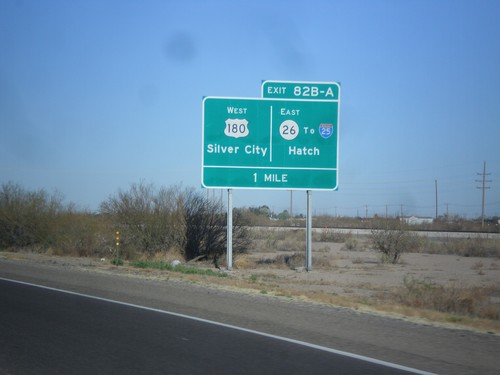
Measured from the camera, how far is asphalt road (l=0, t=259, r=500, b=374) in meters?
9.55

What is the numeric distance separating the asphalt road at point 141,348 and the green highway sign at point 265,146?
12404 millimetres

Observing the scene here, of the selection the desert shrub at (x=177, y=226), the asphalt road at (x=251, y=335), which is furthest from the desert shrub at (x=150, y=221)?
the asphalt road at (x=251, y=335)

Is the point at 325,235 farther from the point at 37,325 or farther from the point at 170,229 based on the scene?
the point at 37,325

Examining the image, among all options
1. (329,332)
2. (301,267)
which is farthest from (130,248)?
(329,332)

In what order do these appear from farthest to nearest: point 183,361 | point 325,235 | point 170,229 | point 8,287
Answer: point 325,235
point 170,229
point 8,287
point 183,361

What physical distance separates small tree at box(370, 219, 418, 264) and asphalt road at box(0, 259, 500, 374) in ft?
69.5

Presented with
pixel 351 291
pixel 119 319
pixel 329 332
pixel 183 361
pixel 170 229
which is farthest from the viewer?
pixel 170 229

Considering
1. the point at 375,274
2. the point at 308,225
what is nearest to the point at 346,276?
the point at 375,274

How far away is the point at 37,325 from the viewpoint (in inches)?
480

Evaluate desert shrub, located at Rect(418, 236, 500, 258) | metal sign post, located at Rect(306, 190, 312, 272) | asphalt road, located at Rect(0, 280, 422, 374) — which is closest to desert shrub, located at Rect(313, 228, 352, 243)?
desert shrub, located at Rect(418, 236, 500, 258)

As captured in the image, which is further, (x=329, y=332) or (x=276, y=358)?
(x=329, y=332)

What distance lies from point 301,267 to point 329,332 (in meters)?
17.6

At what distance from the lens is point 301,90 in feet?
87.1

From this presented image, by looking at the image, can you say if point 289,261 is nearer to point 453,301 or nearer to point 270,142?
point 270,142
